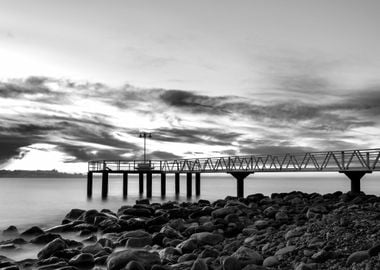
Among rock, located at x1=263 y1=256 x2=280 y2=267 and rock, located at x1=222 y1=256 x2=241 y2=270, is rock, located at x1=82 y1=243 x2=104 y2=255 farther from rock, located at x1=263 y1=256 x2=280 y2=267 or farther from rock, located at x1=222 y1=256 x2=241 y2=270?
rock, located at x1=263 y1=256 x2=280 y2=267

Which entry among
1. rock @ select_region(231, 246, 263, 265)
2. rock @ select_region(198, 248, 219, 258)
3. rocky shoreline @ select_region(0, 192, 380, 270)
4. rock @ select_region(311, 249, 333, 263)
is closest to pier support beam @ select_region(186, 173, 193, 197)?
rocky shoreline @ select_region(0, 192, 380, 270)

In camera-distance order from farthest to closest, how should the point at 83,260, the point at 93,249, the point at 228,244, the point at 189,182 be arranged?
the point at 189,182 → the point at 93,249 → the point at 228,244 → the point at 83,260

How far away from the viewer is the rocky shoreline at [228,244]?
9320 mm

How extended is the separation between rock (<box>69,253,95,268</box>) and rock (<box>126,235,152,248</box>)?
7.59 ft

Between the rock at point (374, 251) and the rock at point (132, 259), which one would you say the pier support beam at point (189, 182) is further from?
the rock at point (374, 251)

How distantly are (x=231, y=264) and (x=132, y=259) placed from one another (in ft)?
8.75

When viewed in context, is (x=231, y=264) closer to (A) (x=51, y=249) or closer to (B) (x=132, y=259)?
(B) (x=132, y=259)

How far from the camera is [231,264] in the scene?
365 inches

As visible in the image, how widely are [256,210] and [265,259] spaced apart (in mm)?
8611

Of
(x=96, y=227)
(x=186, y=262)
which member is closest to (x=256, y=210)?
(x=96, y=227)

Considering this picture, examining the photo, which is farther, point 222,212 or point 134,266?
point 222,212

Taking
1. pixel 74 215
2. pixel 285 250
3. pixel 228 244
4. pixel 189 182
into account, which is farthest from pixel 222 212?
pixel 189 182

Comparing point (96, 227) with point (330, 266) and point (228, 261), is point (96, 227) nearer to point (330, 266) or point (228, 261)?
point (228, 261)

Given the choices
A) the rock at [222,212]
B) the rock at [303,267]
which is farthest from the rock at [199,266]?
the rock at [222,212]
